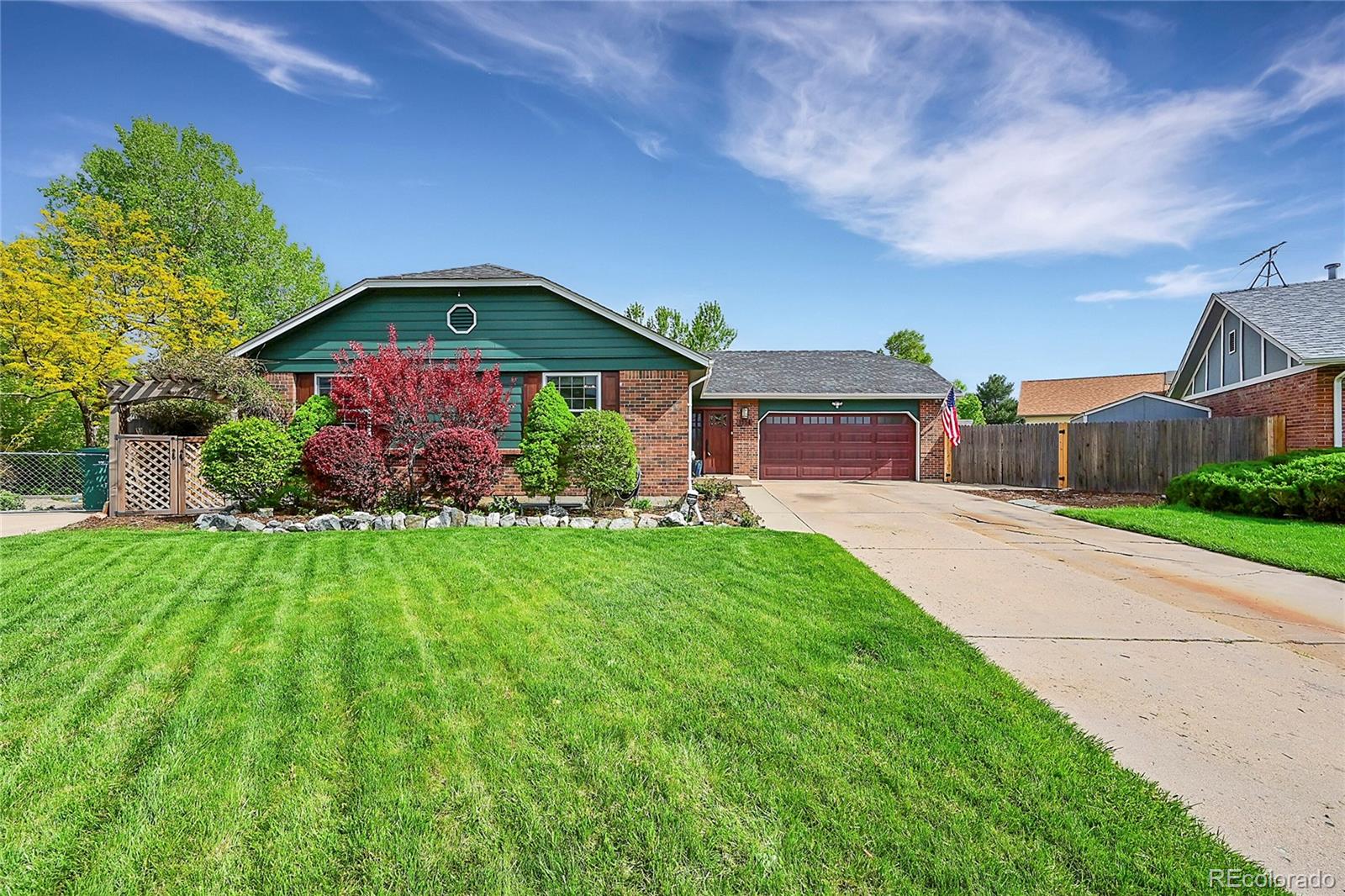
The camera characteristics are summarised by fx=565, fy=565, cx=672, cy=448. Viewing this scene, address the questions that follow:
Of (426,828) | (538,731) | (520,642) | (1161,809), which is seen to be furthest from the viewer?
(520,642)

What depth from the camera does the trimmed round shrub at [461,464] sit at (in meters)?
8.77

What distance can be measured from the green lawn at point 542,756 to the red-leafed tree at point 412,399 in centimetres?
486

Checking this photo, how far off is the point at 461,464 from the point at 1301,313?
61.9 ft

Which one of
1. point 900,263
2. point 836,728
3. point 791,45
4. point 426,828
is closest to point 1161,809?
point 836,728

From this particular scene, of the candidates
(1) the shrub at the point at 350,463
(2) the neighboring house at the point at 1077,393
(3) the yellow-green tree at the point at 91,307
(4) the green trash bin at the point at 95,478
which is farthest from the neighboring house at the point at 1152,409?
(3) the yellow-green tree at the point at 91,307

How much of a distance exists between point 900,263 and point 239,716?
64.4ft

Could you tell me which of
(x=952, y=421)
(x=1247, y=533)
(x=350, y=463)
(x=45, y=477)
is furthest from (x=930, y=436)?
(x=45, y=477)

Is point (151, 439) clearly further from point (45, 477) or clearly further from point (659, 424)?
point (659, 424)

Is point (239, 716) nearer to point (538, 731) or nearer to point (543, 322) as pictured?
point (538, 731)

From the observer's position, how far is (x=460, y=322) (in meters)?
11.4

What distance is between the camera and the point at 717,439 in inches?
732

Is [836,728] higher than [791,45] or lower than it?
lower

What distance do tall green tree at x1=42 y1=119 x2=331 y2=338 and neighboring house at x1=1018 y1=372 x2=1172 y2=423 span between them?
144 ft

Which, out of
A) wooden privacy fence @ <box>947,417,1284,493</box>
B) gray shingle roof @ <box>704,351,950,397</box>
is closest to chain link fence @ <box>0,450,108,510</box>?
gray shingle roof @ <box>704,351,950,397</box>
